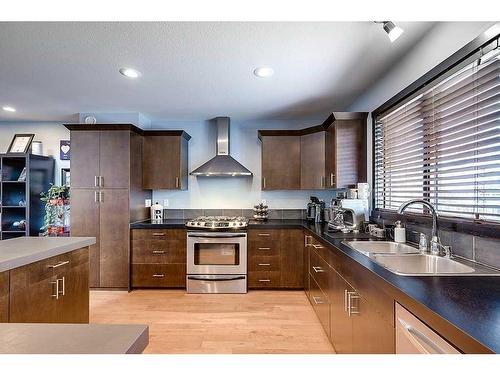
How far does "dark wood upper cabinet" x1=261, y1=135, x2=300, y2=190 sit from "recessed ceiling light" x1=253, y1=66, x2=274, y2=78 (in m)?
1.32

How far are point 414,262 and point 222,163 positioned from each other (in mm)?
2680

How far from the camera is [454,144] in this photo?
1.65m

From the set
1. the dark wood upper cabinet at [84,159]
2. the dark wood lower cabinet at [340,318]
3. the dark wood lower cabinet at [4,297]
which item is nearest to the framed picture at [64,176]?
the dark wood upper cabinet at [84,159]

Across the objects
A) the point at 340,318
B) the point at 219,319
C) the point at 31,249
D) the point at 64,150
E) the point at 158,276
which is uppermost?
the point at 64,150

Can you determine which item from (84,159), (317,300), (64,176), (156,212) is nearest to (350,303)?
(317,300)

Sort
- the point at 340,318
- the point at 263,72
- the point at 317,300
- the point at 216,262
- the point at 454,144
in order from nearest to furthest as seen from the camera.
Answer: the point at 454,144
the point at 340,318
the point at 263,72
the point at 317,300
the point at 216,262

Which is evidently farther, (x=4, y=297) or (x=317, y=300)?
(x=317, y=300)

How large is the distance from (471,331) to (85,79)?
332 cm

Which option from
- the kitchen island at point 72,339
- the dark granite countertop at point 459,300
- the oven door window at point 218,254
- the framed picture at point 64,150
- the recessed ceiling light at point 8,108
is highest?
the recessed ceiling light at point 8,108

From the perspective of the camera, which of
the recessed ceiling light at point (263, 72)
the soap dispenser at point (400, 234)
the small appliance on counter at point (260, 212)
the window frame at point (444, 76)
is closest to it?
the window frame at point (444, 76)

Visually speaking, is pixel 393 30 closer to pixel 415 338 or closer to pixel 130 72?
pixel 415 338

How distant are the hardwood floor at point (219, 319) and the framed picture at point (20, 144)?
2.50 meters

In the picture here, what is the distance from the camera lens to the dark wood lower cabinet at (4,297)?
1279 millimetres

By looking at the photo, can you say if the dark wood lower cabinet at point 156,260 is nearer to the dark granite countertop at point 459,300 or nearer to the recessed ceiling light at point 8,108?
the recessed ceiling light at point 8,108
